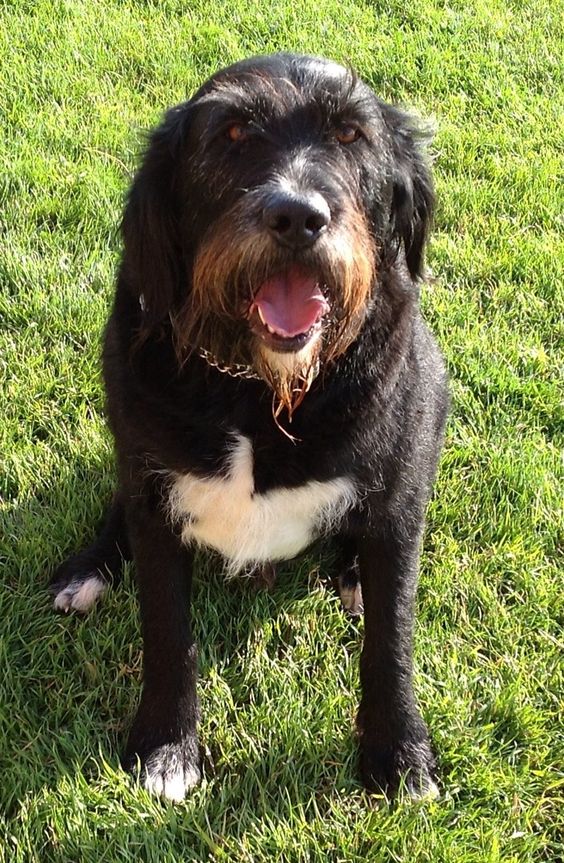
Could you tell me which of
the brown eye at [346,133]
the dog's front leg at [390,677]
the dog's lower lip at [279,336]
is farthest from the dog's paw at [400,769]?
the brown eye at [346,133]

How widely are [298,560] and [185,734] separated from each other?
69 cm

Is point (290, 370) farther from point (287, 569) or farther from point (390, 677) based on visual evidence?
point (287, 569)

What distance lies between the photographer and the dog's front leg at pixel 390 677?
97.1 inches

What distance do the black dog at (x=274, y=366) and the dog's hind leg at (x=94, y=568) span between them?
1.17 feet

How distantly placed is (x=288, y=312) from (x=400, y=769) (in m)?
1.29

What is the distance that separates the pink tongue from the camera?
80.3 inches

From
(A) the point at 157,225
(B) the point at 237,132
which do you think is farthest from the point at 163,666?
(B) the point at 237,132

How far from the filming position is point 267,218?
188 cm

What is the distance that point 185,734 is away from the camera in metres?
2.54

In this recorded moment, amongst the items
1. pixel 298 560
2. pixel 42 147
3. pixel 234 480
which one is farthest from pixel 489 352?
pixel 42 147

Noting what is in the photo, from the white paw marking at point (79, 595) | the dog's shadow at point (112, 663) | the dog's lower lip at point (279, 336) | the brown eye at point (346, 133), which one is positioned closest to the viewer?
the dog's lower lip at point (279, 336)

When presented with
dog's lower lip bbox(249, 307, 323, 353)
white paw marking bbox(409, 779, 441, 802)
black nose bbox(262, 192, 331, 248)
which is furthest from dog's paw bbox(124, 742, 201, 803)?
black nose bbox(262, 192, 331, 248)

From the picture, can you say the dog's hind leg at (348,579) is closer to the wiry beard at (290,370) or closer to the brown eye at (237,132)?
the wiry beard at (290,370)

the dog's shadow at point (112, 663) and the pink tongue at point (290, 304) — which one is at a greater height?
the pink tongue at point (290, 304)
